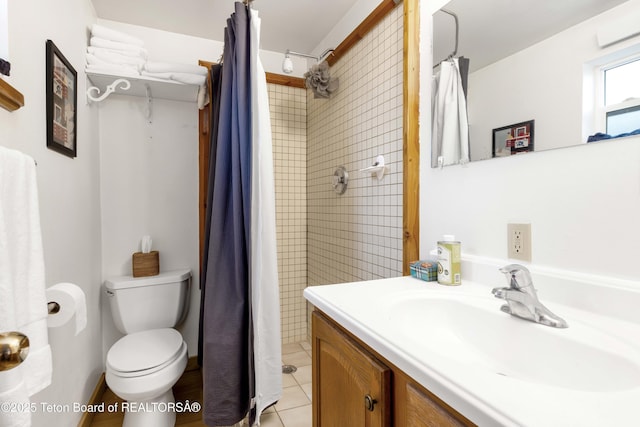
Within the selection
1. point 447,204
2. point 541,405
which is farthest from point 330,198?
point 541,405

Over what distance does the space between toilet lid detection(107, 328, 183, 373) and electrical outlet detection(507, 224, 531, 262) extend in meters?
1.57

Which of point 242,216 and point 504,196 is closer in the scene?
point 504,196

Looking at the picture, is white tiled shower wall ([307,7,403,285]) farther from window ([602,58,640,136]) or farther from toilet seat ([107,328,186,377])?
toilet seat ([107,328,186,377])

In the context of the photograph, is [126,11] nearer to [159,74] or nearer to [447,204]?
[159,74]

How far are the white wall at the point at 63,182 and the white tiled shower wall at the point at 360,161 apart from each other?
144cm

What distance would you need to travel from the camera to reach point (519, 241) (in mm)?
902

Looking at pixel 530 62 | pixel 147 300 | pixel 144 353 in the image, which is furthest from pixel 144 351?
pixel 530 62

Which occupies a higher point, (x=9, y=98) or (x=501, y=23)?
(x=501, y=23)

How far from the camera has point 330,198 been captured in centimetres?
215

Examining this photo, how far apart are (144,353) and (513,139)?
6.03 feet

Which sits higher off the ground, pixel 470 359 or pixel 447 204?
pixel 447 204

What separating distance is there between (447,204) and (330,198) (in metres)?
1.08

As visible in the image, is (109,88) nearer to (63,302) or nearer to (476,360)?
(63,302)

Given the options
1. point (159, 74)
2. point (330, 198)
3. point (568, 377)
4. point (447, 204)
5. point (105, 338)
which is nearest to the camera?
point (568, 377)
